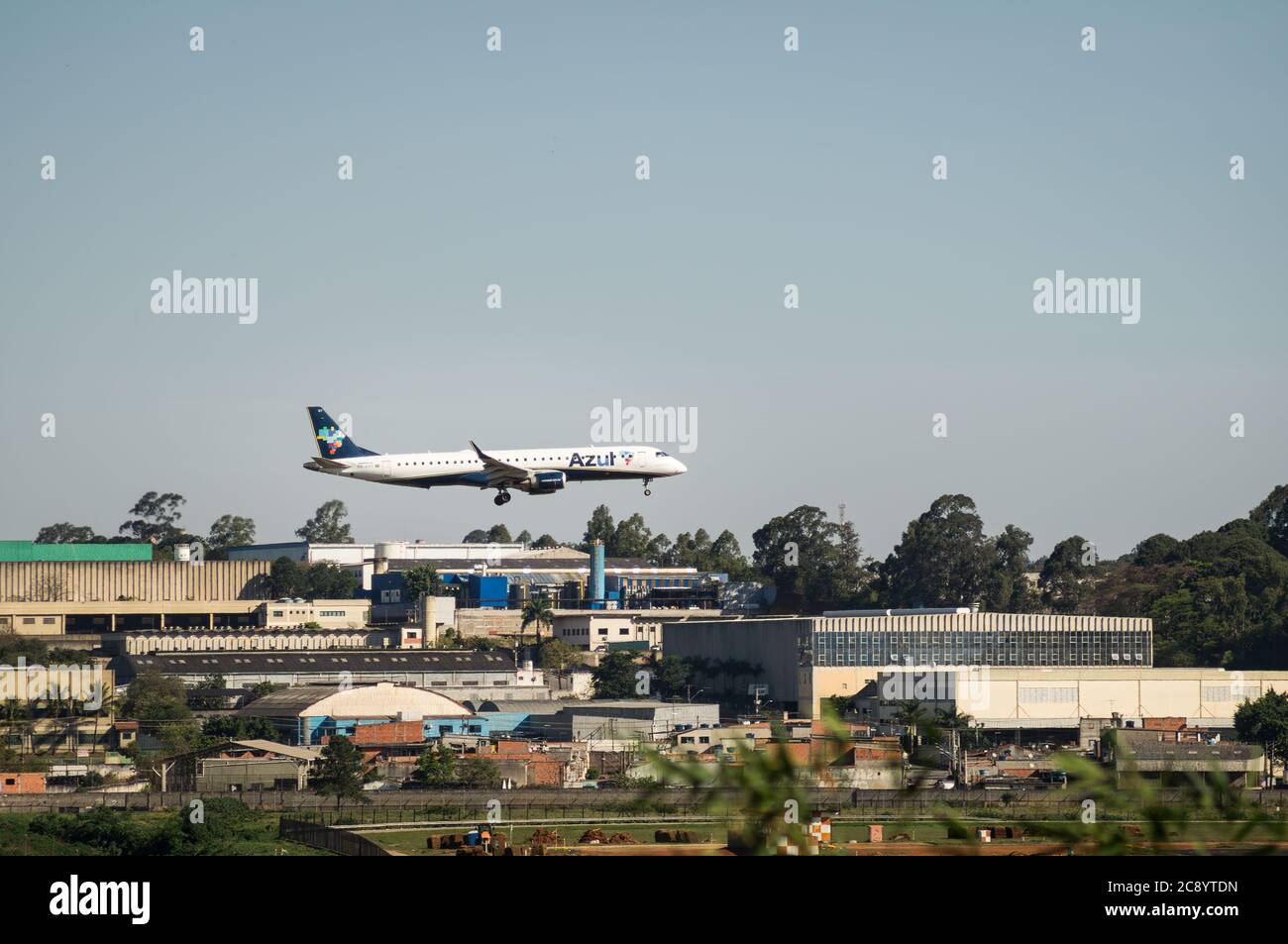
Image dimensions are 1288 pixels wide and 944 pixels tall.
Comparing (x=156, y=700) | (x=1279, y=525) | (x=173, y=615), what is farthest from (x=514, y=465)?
(x=1279, y=525)

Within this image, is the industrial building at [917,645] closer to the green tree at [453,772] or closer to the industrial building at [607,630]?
the industrial building at [607,630]

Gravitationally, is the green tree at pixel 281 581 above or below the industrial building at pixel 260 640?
above

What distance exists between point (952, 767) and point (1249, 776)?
16.4m

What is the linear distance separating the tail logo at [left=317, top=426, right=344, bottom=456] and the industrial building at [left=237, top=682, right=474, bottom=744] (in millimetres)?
17593

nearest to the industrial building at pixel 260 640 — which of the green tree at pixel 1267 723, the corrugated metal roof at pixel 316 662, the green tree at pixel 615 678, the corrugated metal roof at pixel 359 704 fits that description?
the corrugated metal roof at pixel 316 662

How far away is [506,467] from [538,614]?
8183 centimetres

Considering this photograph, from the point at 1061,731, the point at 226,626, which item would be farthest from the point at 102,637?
the point at 1061,731

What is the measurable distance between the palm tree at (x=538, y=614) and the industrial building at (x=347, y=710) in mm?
54165

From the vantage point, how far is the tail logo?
348 ft

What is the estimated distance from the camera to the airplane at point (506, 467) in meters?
96.2

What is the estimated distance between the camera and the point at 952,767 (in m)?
90.2

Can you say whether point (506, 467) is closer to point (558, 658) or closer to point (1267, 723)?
point (1267, 723)

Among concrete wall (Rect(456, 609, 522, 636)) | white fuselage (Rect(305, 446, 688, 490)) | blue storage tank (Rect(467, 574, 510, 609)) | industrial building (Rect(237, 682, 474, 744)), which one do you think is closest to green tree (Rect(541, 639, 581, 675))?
concrete wall (Rect(456, 609, 522, 636))
